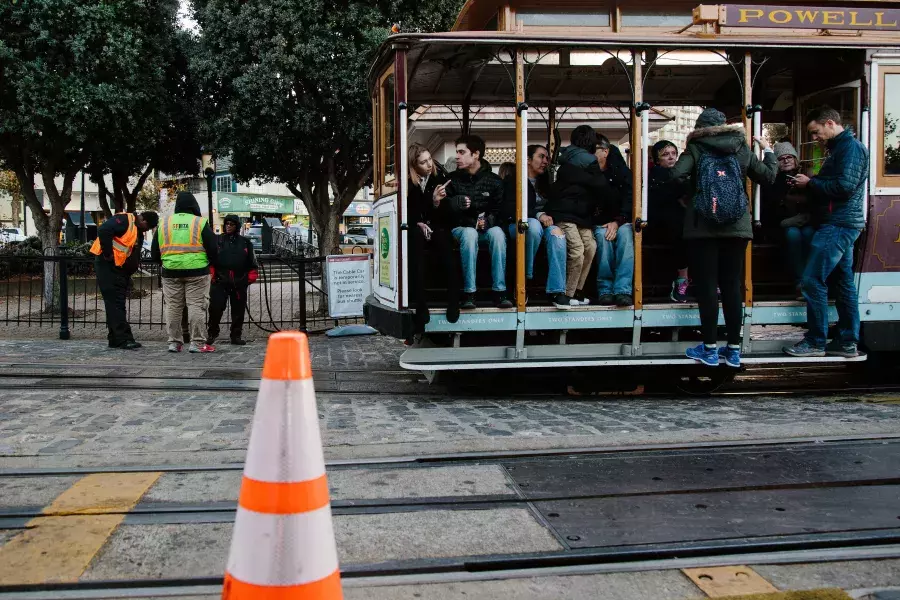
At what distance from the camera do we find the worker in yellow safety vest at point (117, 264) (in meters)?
9.67

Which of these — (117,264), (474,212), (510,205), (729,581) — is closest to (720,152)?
(510,205)

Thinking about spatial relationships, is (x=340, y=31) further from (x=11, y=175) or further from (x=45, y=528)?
(x=11, y=175)

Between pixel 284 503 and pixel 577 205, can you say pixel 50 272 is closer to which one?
pixel 577 205

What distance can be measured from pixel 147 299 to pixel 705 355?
33.5 ft

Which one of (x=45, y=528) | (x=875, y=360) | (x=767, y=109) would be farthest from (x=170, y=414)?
(x=767, y=109)

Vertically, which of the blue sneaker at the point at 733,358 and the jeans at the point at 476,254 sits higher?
the jeans at the point at 476,254

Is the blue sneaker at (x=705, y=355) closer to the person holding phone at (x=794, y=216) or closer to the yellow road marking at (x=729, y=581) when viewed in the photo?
the person holding phone at (x=794, y=216)

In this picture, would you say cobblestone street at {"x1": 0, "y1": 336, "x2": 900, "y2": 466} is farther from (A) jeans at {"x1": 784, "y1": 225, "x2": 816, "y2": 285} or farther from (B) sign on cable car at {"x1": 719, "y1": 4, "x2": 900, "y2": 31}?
(B) sign on cable car at {"x1": 719, "y1": 4, "x2": 900, "y2": 31}

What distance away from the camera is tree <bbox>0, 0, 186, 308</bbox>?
12.7 m

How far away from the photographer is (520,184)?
679 cm

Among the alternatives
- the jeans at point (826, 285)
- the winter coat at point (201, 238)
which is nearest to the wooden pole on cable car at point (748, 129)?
the jeans at point (826, 285)

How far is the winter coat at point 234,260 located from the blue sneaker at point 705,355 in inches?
240

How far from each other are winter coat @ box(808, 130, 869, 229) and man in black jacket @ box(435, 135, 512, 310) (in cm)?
282

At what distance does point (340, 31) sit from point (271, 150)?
248cm
